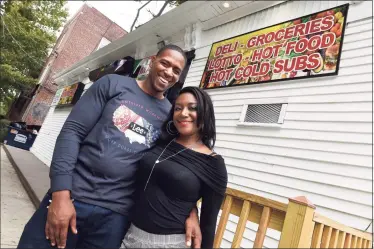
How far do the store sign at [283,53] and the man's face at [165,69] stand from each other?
2.90 m

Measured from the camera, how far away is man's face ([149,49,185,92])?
1.85 m

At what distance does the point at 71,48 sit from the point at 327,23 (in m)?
23.1

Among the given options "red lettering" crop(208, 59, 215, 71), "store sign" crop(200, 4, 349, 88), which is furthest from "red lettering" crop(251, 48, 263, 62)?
"red lettering" crop(208, 59, 215, 71)

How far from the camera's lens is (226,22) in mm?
6141

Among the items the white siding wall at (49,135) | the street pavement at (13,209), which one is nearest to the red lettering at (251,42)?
the street pavement at (13,209)

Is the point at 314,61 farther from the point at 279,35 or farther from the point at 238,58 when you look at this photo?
the point at 238,58

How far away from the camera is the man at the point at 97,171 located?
145cm

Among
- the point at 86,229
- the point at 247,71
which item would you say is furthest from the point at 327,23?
the point at 86,229

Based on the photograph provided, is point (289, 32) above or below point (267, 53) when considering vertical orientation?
above

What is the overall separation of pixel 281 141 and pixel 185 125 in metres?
2.80

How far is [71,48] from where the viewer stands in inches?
920

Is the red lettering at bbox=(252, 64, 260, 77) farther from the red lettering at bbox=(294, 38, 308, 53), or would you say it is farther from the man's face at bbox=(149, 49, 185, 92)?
the man's face at bbox=(149, 49, 185, 92)

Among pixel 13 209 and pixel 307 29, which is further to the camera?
pixel 13 209

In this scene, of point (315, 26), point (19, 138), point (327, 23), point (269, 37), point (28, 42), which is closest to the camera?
point (327, 23)
